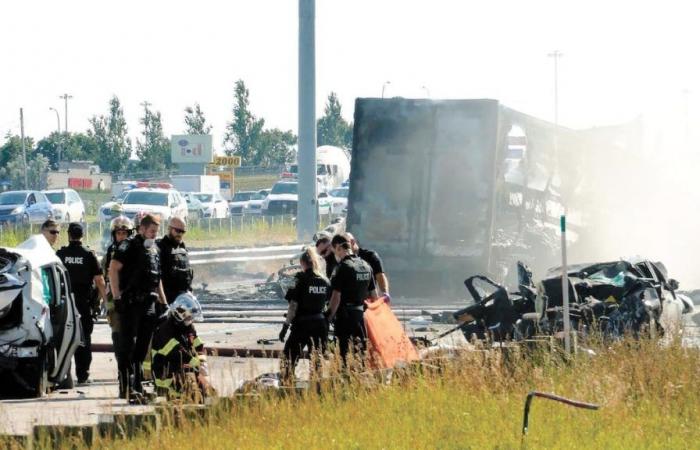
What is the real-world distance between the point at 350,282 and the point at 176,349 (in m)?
2.28

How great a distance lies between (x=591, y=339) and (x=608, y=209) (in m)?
15.5

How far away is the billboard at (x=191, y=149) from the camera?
113 m

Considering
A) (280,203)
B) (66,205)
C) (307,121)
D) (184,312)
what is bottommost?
(280,203)

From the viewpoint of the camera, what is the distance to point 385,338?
14547 millimetres

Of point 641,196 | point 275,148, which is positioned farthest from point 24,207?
point 275,148

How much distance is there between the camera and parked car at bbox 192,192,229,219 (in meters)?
64.7

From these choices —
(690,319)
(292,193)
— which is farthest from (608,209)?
(292,193)

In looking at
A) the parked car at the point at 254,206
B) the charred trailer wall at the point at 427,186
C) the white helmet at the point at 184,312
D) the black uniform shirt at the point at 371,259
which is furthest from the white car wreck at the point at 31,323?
the parked car at the point at 254,206

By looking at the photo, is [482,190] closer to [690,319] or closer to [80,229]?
[690,319]

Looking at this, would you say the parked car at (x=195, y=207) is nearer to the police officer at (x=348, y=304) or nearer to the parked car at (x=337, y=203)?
the parked car at (x=337, y=203)

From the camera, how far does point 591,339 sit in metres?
14.8

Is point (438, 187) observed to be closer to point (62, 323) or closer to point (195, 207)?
point (62, 323)

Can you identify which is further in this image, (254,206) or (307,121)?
(254,206)

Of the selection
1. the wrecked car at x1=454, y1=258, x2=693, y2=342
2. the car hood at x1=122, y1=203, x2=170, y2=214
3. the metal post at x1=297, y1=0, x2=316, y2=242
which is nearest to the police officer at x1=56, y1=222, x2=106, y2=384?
the wrecked car at x1=454, y1=258, x2=693, y2=342
